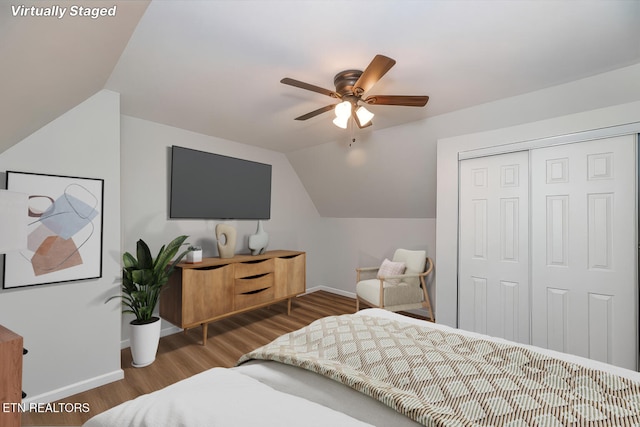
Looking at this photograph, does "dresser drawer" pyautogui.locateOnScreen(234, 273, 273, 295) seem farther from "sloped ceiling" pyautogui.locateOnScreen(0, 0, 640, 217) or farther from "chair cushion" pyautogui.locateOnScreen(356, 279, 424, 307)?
"sloped ceiling" pyautogui.locateOnScreen(0, 0, 640, 217)

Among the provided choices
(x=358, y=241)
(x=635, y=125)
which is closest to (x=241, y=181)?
(x=358, y=241)

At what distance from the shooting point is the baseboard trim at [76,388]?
1951mm

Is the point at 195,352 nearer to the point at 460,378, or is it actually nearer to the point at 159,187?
the point at 159,187

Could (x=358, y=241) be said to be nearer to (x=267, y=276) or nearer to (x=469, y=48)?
(x=267, y=276)

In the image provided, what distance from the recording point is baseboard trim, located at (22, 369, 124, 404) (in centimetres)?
195

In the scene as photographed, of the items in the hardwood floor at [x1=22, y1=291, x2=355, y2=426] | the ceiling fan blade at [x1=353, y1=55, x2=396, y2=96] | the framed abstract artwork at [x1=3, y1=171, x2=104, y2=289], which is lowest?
the hardwood floor at [x1=22, y1=291, x2=355, y2=426]

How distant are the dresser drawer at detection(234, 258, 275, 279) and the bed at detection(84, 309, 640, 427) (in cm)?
194

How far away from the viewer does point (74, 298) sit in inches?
83.4

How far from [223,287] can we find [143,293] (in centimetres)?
77

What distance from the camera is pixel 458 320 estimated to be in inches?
111

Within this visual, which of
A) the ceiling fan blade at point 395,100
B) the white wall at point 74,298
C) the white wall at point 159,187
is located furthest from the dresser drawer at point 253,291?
the ceiling fan blade at point 395,100

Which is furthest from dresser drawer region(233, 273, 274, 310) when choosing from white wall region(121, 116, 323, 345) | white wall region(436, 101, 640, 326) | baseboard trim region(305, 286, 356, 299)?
white wall region(436, 101, 640, 326)

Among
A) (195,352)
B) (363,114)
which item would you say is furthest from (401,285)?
(195,352)

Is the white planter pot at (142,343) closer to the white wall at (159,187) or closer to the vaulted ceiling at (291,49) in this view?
the white wall at (159,187)
